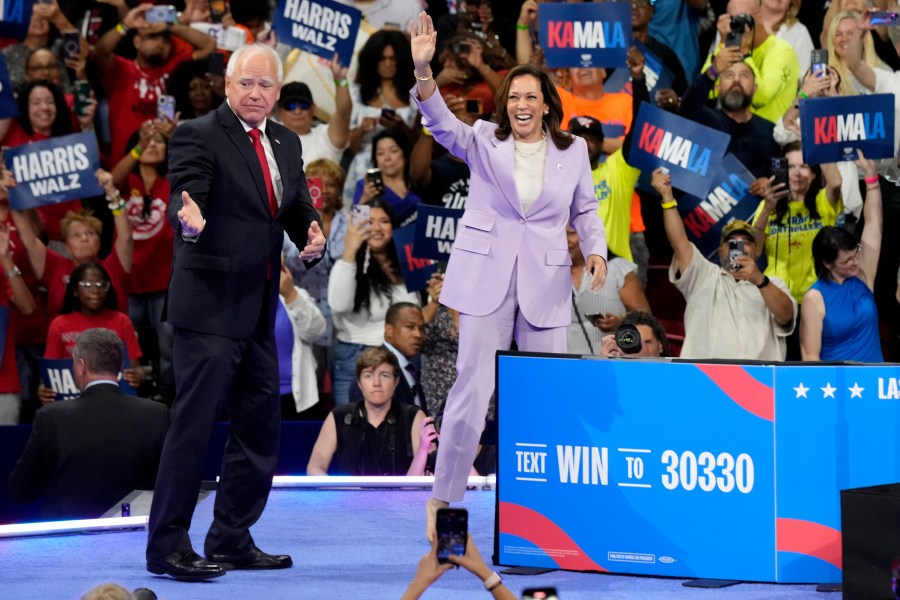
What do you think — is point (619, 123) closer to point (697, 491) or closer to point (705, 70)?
point (705, 70)

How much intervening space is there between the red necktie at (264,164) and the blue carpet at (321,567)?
1.09 m

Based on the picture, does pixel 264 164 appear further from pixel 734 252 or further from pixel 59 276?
pixel 59 276

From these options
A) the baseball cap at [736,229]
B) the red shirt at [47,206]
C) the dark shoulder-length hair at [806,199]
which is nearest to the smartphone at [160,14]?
the red shirt at [47,206]

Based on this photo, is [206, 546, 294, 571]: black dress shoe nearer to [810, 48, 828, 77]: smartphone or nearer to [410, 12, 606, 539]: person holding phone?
[410, 12, 606, 539]: person holding phone

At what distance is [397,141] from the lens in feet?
24.0

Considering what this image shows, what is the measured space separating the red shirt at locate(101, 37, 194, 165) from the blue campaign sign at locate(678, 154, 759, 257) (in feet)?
10.4

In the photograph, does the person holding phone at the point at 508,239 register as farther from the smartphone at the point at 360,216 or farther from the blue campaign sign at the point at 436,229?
the smartphone at the point at 360,216

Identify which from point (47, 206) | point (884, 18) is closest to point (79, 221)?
point (47, 206)

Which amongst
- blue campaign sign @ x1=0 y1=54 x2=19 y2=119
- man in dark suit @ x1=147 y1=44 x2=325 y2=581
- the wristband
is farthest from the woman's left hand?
blue campaign sign @ x1=0 y1=54 x2=19 y2=119

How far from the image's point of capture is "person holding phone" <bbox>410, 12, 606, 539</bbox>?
4.07 m

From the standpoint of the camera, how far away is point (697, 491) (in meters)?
3.82

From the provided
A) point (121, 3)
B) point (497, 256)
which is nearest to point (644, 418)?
point (497, 256)

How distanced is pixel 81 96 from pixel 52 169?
2.35 ft

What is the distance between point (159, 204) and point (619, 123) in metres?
2.57
